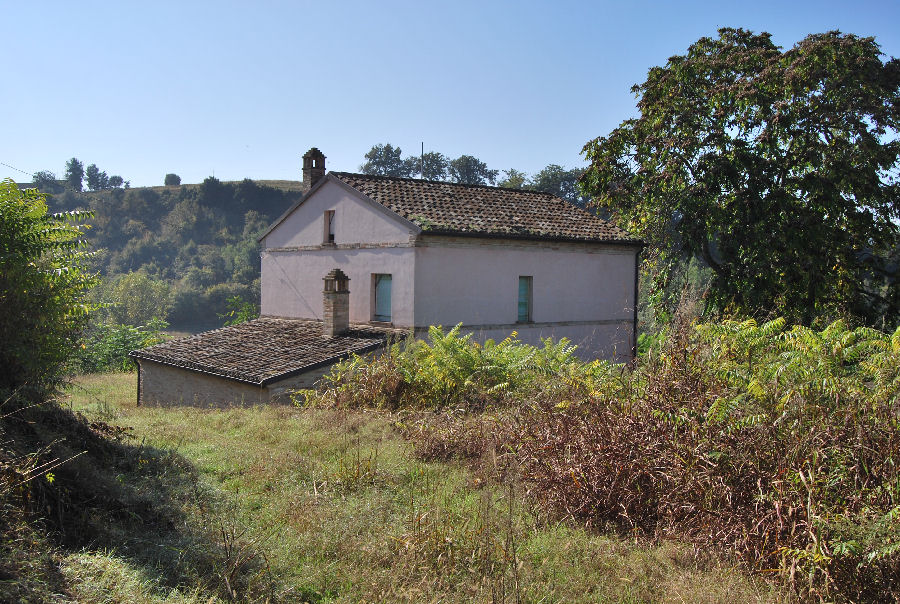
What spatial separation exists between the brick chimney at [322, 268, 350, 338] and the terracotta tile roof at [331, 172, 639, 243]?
2374 mm

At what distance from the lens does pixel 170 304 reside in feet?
217

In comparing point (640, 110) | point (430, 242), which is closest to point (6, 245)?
point (430, 242)

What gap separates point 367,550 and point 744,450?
10.2 ft

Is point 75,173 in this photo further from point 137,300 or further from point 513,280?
point 513,280

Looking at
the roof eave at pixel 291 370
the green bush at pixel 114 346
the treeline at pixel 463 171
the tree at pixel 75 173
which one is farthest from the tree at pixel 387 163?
the roof eave at pixel 291 370

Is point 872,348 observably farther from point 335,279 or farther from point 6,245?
point 335,279

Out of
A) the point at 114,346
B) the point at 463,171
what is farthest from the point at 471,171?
the point at 114,346

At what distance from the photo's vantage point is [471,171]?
81.6m

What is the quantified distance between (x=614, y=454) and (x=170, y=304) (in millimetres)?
67830

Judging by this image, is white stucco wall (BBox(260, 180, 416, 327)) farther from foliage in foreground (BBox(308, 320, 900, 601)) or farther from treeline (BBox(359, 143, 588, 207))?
treeline (BBox(359, 143, 588, 207))

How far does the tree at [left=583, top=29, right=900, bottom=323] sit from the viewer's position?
16344 millimetres

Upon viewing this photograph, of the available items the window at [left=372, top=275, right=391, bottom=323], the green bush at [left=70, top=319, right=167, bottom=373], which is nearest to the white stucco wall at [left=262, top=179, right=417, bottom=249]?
the window at [left=372, top=275, right=391, bottom=323]

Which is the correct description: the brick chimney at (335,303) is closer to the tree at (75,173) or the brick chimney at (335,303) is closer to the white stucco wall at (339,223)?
the white stucco wall at (339,223)

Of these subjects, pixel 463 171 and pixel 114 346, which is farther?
pixel 463 171
